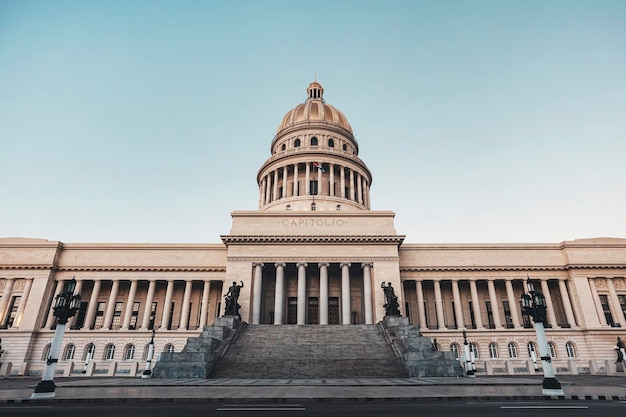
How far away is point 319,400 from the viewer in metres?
12.2

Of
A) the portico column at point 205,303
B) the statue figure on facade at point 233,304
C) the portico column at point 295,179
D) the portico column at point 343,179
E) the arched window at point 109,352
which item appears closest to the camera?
the statue figure on facade at point 233,304

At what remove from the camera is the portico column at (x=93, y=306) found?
42.6 meters

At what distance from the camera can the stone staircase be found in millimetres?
24016

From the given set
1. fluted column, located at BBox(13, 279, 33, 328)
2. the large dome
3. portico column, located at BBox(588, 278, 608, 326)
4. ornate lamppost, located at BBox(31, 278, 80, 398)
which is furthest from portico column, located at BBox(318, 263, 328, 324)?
fluted column, located at BBox(13, 279, 33, 328)

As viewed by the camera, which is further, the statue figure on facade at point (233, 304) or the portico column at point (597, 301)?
the portico column at point (597, 301)

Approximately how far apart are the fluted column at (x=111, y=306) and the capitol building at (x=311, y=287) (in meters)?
0.12

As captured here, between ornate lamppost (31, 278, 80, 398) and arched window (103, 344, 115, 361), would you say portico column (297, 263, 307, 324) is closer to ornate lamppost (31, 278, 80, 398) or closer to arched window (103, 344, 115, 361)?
arched window (103, 344, 115, 361)

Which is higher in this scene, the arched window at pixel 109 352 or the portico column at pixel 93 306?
the portico column at pixel 93 306

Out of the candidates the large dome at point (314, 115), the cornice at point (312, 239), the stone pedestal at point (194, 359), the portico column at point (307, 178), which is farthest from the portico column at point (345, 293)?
the large dome at point (314, 115)

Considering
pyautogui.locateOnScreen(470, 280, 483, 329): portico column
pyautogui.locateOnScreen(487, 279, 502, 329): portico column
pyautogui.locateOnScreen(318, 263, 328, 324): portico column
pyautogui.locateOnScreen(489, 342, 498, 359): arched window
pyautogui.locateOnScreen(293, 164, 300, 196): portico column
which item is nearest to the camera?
pyautogui.locateOnScreen(318, 263, 328, 324): portico column

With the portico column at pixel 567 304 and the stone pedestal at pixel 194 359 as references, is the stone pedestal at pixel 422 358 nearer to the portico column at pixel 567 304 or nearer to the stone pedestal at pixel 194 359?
the stone pedestal at pixel 194 359

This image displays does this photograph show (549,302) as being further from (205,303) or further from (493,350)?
(205,303)

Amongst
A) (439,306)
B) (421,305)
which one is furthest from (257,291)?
(439,306)

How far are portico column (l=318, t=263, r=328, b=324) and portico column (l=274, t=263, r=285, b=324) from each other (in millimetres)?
4122
